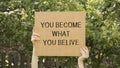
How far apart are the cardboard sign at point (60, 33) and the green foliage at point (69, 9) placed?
1178 mm

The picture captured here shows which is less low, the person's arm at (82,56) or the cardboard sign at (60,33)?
the cardboard sign at (60,33)

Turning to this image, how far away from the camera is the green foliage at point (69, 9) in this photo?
19.0 ft

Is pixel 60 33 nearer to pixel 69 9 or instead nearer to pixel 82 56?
pixel 82 56

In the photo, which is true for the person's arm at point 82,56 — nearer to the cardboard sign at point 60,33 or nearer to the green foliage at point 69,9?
the cardboard sign at point 60,33

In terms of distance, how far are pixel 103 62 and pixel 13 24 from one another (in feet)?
5.26

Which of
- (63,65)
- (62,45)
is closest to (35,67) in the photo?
(62,45)

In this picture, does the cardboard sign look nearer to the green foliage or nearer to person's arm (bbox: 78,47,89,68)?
person's arm (bbox: 78,47,89,68)

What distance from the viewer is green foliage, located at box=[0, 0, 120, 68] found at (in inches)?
229

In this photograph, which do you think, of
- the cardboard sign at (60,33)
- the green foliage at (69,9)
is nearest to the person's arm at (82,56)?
the cardboard sign at (60,33)

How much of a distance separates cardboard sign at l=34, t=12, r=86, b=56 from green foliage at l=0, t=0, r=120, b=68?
3.87 feet

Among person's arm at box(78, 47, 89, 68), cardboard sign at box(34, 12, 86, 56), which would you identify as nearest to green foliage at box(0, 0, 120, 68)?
cardboard sign at box(34, 12, 86, 56)

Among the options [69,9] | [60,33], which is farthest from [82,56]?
[69,9]

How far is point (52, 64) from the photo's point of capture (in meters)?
6.57

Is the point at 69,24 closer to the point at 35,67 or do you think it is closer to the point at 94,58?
the point at 35,67
